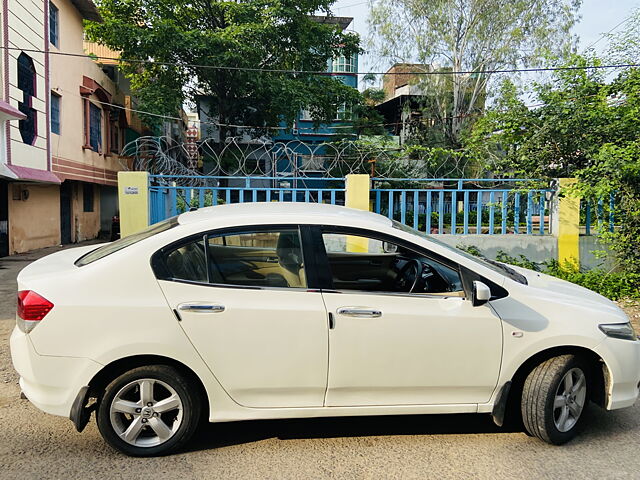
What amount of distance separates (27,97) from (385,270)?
43.0 feet

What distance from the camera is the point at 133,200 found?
7.94 m

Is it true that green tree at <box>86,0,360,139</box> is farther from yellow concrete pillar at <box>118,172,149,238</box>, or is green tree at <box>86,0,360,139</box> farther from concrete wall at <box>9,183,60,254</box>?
yellow concrete pillar at <box>118,172,149,238</box>

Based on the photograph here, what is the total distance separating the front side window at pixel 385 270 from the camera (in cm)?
346

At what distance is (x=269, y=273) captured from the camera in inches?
132

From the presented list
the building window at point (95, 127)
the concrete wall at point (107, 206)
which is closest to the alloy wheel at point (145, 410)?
the building window at point (95, 127)

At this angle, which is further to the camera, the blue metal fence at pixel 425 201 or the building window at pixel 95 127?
the building window at pixel 95 127

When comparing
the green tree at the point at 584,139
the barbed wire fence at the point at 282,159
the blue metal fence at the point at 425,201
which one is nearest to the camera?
the green tree at the point at 584,139

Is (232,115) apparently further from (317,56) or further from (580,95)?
(580,95)

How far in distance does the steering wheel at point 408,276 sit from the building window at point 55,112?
14770 millimetres

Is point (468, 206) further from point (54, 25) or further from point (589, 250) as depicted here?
point (54, 25)

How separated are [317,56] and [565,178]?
14.5m

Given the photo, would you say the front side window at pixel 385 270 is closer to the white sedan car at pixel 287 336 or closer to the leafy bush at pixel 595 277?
the white sedan car at pixel 287 336

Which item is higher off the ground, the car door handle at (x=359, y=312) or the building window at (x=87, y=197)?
the building window at (x=87, y=197)

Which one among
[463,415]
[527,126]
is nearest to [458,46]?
[527,126]
